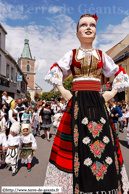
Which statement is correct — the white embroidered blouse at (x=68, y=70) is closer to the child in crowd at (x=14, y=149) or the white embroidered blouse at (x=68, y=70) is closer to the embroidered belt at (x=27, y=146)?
the child in crowd at (x=14, y=149)

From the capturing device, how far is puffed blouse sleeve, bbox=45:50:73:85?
93.6 inches

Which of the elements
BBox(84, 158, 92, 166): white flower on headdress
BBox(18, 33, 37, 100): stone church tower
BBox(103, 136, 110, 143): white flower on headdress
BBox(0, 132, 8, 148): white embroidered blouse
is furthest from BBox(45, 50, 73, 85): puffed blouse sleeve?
BBox(18, 33, 37, 100): stone church tower

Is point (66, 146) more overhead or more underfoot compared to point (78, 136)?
more underfoot

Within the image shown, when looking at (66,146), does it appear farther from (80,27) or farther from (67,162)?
(80,27)

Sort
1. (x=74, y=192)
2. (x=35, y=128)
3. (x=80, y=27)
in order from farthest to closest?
(x=35, y=128), (x=80, y=27), (x=74, y=192)

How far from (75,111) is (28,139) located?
103 inches

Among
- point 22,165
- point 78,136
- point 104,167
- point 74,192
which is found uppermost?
point 78,136

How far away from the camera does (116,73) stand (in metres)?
2.60

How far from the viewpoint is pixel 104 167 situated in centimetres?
197

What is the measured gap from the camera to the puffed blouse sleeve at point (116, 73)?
2462 mm

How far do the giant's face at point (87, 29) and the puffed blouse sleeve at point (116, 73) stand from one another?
379 mm

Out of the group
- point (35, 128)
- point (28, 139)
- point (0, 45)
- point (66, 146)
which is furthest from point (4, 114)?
point (0, 45)

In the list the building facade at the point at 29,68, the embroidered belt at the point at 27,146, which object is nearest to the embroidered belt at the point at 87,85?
the embroidered belt at the point at 27,146

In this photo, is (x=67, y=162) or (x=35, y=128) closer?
(x=67, y=162)
